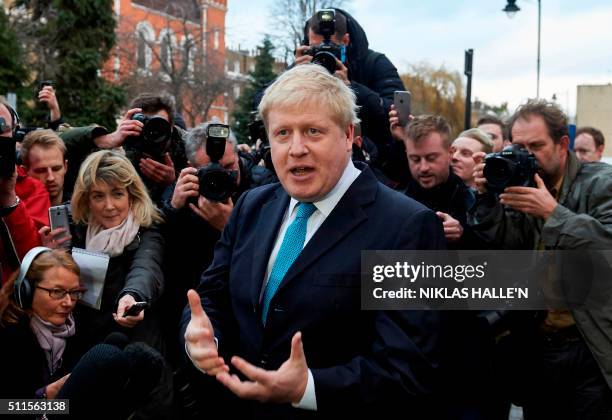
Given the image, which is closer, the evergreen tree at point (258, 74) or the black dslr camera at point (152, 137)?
the black dslr camera at point (152, 137)

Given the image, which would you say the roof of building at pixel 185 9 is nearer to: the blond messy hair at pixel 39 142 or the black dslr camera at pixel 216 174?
the blond messy hair at pixel 39 142

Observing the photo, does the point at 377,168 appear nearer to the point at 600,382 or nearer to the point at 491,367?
the point at 491,367

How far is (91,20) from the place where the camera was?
23.0 metres

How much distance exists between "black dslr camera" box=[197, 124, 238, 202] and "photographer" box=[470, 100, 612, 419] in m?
1.28

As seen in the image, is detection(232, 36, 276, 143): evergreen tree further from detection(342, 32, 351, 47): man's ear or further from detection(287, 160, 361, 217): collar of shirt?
detection(287, 160, 361, 217): collar of shirt

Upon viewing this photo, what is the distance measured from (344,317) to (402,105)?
2212mm

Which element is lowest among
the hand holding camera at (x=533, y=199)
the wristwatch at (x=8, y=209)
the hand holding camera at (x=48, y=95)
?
the wristwatch at (x=8, y=209)

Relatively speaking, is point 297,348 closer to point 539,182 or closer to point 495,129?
point 539,182

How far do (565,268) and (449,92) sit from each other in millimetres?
39754

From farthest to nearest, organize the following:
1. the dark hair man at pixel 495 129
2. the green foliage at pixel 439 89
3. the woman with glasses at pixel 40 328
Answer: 1. the green foliage at pixel 439 89
2. the dark hair man at pixel 495 129
3. the woman with glasses at pixel 40 328

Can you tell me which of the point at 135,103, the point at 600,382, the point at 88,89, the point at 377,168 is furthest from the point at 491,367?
the point at 88,89

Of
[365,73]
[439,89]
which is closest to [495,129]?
[365,73]

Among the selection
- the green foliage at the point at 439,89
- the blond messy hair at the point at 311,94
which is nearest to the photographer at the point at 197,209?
the blond messy hair at the point at 311,94

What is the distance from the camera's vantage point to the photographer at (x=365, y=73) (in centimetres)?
408
